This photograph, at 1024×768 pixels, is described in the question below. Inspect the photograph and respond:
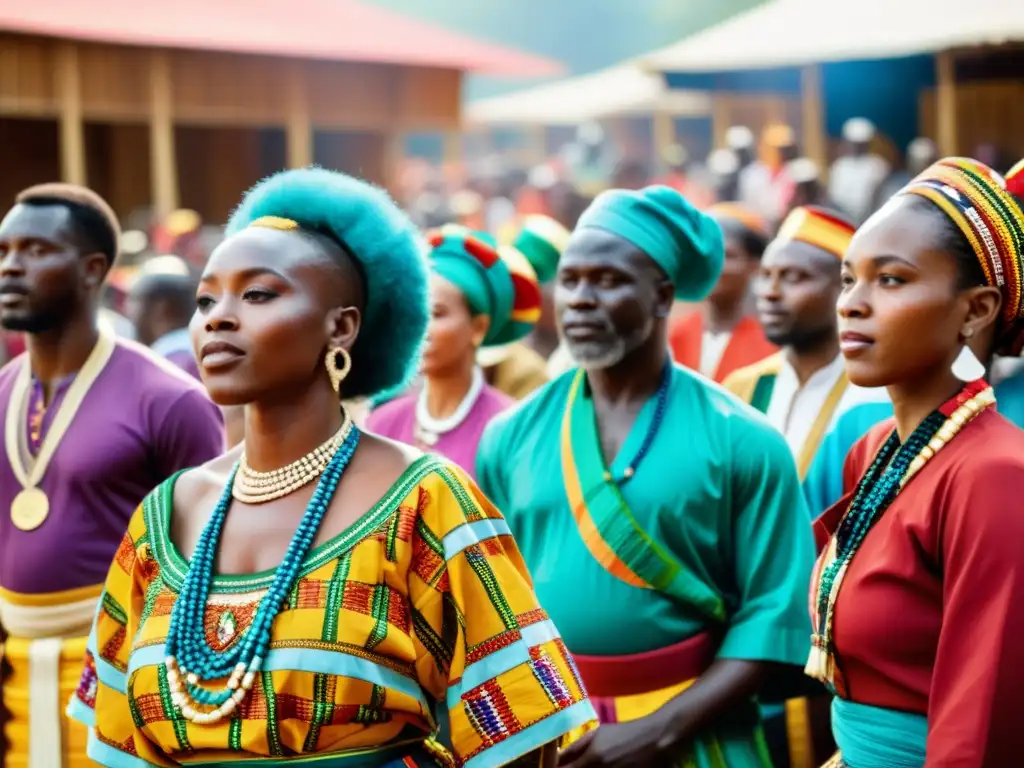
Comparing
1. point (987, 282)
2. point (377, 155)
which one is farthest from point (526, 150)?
point (987, 282)

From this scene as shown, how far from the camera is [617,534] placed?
4.09m

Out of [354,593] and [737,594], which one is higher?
[354,593]

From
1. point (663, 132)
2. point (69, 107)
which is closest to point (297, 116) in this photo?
point (69, 107)

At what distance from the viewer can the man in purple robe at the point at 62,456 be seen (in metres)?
4.68

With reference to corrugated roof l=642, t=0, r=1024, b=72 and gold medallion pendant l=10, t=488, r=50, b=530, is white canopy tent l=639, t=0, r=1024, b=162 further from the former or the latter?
gold medallion pendant l=10, t=488, r=50, b=530

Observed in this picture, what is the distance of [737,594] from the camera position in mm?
4172

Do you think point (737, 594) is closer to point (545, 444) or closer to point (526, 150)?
point (545, 444)

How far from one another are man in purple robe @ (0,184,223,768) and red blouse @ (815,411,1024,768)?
2.36 metres

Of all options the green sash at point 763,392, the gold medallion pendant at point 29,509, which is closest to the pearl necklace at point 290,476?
the gold medallion pendant at point 29,509

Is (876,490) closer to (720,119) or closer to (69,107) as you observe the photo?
(69,107)

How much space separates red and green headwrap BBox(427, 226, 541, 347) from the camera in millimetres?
6125

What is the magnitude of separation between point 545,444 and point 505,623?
140 cm

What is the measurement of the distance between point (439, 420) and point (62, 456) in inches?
62.9

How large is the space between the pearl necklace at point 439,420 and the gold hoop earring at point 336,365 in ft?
8.47
